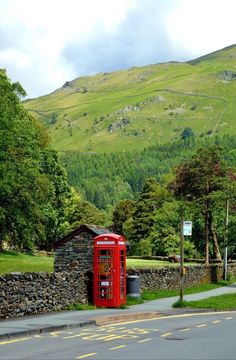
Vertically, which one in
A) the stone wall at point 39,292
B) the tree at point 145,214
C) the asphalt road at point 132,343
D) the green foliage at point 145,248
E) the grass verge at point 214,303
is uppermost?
the tree at point 145,214

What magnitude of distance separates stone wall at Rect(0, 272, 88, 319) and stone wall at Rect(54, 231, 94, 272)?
11364 millimetres

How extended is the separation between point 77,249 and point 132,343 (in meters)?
21.7

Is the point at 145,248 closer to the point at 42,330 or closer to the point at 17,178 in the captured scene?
the point at 17,178

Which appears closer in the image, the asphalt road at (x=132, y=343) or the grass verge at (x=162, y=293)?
the asphalt road at (x=132, y=343)

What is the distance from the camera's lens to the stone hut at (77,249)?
122 feet

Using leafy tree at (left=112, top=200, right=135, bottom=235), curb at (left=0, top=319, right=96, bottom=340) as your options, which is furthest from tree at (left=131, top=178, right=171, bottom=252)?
curb at (left=0, top=319, right=96, bottom=340)

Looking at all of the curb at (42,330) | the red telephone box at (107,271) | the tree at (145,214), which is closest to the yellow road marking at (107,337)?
the curb at (42,330)

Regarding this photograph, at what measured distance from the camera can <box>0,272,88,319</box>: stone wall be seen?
20.6 meters

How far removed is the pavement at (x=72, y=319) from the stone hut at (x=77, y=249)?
9793mm

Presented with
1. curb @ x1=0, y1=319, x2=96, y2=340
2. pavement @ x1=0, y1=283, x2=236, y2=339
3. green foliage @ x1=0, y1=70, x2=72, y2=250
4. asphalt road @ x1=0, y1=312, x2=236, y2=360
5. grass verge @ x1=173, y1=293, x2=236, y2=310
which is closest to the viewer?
asphalt road @ x1=0, y1=312, x2=236, y2=360

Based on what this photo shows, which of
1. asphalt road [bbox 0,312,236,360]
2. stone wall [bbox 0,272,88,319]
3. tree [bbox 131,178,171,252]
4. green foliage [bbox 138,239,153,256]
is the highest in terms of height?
tree [bbox 131,178,171,252]

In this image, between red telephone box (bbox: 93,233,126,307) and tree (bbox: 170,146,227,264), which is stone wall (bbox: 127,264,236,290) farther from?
tree (bbox: 170,146,227,264)

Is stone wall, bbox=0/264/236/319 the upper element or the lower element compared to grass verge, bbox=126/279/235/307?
upper

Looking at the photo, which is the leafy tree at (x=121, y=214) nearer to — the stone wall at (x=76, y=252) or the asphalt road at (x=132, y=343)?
the stone wall at (x=76, y=252)
